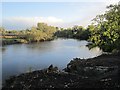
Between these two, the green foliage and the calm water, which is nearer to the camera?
the green foliage

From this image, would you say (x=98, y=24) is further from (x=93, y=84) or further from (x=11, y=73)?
(x=11, y=73)

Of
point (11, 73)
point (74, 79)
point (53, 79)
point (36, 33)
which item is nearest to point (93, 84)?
point (74, 79)

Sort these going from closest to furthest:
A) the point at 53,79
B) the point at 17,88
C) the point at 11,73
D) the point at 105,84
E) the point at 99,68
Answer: the point at 105,84 → the point at 17,88 → the point at 53,79 → the point at 99,68 → the point at 11,73

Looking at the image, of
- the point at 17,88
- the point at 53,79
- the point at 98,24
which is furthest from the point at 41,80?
the point at 98,24

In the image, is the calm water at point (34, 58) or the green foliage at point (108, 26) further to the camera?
the calm water at point (34, 58)

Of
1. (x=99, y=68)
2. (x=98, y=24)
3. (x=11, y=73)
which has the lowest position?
(x=11, y=73)

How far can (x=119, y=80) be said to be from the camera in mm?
14586

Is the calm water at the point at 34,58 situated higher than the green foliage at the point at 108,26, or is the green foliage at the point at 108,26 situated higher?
the green foliage at the point at 108,26

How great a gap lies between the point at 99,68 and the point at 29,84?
6953 millimetres

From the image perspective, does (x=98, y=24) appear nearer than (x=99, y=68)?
Yes

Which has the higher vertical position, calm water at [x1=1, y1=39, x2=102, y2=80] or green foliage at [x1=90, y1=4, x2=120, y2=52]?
green foliage at [x1=90, y1=4, x2=120, y2=52]

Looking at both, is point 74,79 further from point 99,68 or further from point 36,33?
point 36,33

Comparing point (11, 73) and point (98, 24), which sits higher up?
point (98, 24)

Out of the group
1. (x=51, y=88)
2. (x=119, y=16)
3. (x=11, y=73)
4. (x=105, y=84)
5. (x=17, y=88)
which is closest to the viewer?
(x=119, y=16)
